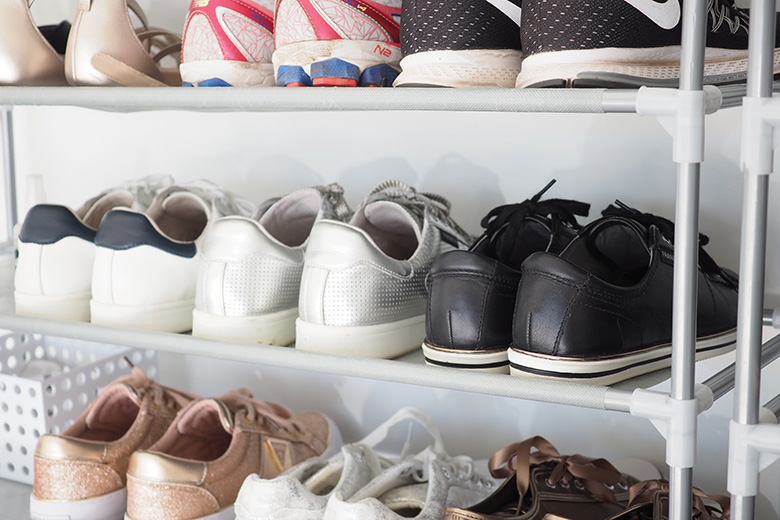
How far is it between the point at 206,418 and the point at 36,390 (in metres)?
0.31

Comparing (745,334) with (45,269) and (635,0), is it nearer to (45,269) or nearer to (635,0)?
(635,0)

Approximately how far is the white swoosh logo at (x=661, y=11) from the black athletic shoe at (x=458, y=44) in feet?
0.49

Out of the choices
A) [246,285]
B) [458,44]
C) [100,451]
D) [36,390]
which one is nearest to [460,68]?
[458,44]

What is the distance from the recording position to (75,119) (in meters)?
1.62

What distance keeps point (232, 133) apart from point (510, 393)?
2.82 ft

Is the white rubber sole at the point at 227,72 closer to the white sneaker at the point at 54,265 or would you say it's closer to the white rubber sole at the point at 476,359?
the white sneaker at the point at 54,265

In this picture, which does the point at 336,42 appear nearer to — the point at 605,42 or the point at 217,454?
the point at 605,42

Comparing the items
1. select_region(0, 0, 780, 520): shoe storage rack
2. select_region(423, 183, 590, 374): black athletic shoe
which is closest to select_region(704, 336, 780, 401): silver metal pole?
select_region(0, 0, 780, 520): shoe storage rack

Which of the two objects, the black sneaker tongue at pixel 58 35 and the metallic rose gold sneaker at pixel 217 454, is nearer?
the metallic rose gold sneaker at pixel 217 454

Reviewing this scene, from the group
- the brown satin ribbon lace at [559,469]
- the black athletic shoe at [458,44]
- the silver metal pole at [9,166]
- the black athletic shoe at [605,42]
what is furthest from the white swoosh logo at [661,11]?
the silver metal pole at [9,166]

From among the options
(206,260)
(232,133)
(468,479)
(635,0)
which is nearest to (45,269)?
(206,260)

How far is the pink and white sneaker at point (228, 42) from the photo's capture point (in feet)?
3.48

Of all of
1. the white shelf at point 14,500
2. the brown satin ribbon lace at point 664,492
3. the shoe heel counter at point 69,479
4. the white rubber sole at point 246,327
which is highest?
the white rubber sole at point 246,327

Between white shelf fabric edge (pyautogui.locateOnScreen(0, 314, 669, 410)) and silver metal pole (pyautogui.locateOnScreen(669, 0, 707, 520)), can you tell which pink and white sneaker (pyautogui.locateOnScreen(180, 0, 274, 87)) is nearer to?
white shelf fabric edge (pyautogui.locateOnScreen(0, 314, 669, 410))
